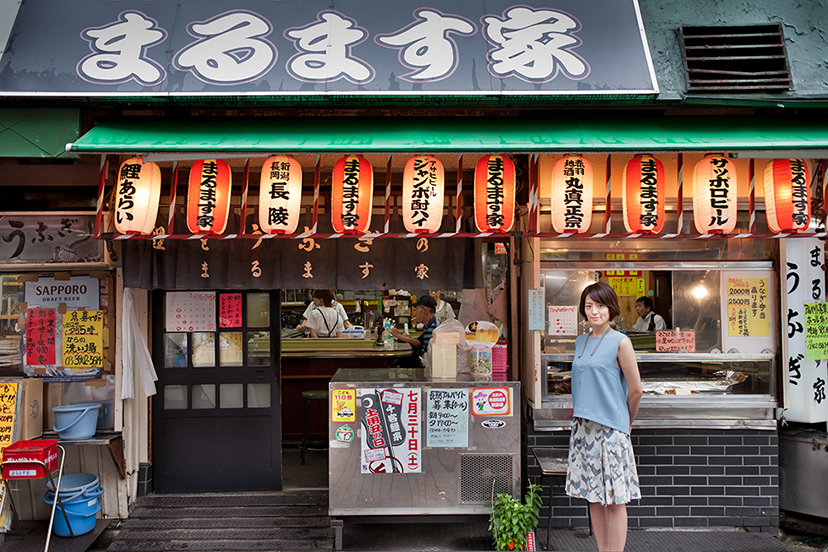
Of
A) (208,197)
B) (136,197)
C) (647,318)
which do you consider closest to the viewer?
(136,197)

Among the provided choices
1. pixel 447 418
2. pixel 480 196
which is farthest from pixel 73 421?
pixel 480 196

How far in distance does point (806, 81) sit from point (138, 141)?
23.5 ft

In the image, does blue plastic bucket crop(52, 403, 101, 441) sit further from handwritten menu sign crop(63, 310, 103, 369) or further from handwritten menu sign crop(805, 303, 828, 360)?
handwritten menu sign crop(805, 303, 828, 360)

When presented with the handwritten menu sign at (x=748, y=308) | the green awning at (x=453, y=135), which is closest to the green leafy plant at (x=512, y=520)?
the handwritten menu sign at (x=748, y=308)

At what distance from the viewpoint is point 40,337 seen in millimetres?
6180

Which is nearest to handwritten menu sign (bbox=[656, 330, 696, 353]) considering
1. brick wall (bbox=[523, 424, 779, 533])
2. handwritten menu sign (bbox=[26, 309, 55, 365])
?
brick wall (bbox=[523, 424, 779, 533])

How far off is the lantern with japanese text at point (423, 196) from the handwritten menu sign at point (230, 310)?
288 centimetres

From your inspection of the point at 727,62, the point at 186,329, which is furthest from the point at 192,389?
the point at 727,62

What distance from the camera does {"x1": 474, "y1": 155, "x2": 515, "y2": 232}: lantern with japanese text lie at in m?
5.32

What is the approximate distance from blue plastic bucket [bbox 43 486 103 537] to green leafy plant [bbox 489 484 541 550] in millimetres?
4455

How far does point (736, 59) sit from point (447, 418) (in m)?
5.18

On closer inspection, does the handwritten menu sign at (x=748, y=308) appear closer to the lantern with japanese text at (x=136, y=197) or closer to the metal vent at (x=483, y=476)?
the metal vent at (x=483, y=476)

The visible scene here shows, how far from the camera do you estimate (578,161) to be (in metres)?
5.30

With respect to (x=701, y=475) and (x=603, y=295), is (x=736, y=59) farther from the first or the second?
(x=701, y=475)
